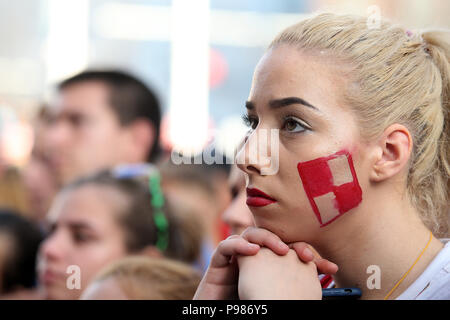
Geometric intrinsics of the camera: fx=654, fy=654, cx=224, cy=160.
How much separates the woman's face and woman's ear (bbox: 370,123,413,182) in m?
0.04

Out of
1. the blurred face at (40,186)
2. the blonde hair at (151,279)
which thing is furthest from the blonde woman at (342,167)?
the blurred face at (40,186)

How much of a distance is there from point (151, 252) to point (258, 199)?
6.31 ft

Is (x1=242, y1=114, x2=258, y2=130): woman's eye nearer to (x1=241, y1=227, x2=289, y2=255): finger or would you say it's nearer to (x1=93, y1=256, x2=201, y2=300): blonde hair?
(x1=241, y1=227, x2=289, y2=255): finger

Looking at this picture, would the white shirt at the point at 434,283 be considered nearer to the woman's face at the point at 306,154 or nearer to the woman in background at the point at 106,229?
the woman's face at the point at 306,154

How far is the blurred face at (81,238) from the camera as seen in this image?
3.17 meters

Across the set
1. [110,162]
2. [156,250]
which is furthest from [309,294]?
[110,162]

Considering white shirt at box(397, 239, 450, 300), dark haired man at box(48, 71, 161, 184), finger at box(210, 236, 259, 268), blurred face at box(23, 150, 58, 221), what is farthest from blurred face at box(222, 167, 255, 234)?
blurred face at box(23, 150, 58, 221)

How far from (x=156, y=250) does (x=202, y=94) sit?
13394 millimetres

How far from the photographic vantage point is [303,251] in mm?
1819

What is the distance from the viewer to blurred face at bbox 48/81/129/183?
485cm
